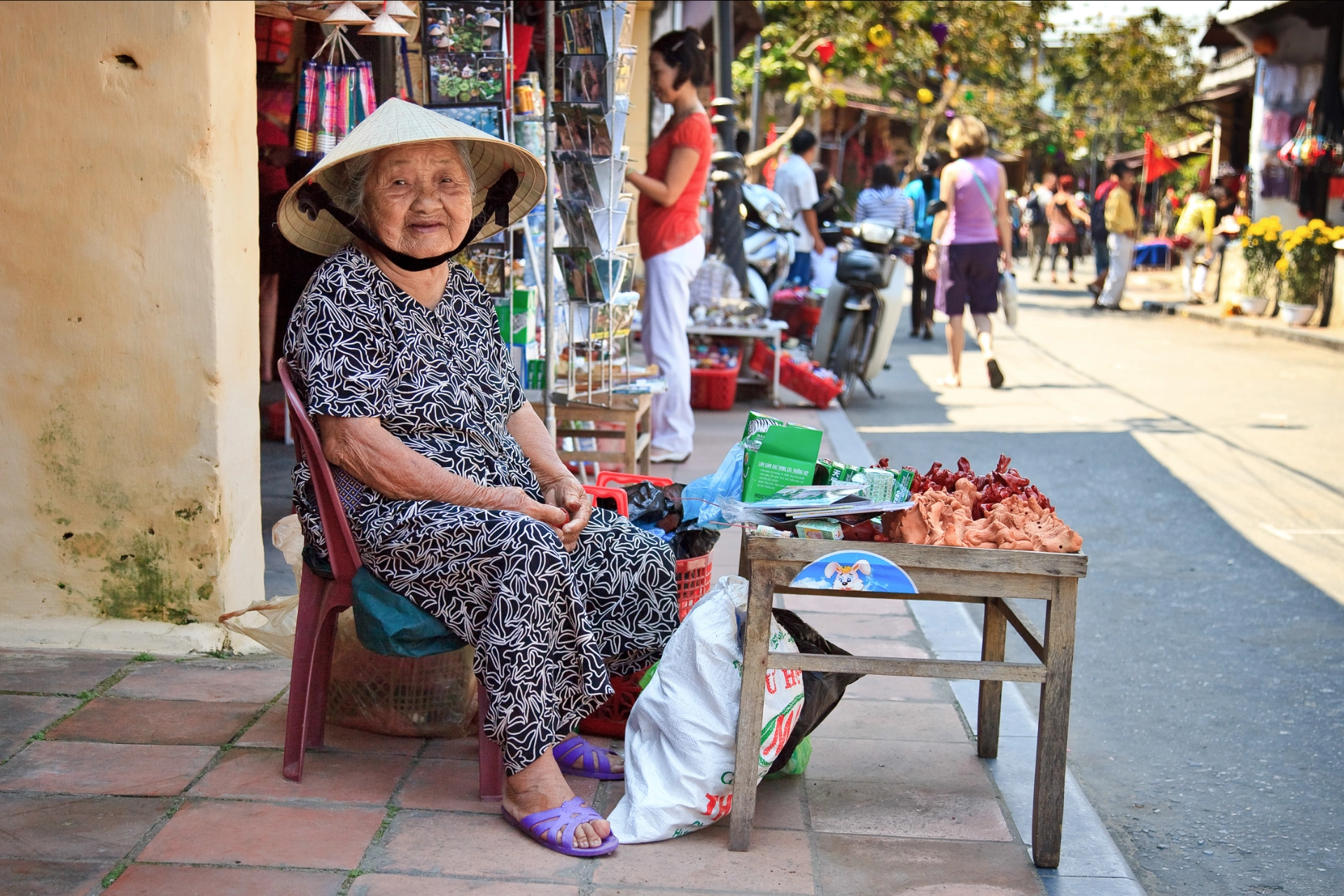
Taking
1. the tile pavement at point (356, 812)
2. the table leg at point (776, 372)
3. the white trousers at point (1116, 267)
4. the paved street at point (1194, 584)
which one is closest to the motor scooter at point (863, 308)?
the paved street at point (1194, 584)

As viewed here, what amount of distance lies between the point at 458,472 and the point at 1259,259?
1564cm

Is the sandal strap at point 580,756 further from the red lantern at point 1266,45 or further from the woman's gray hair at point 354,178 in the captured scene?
the red lantern at point 1266,45

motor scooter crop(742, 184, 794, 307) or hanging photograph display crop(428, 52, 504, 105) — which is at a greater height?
hanging photograph display crop(428, 52, 504, 105)

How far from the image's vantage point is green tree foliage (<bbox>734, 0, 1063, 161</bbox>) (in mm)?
19266

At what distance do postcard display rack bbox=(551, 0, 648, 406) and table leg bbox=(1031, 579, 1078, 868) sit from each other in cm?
266

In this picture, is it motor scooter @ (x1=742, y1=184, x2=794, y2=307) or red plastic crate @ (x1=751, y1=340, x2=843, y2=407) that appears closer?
red plastic crate @ (x1=751, y1=340, x2=843, y2=407)

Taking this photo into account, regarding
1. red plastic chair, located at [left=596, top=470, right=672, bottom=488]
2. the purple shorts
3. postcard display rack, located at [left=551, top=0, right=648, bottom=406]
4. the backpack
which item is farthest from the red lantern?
red plastic chair, located at [left=596, top=470, right=672, bottom=488]

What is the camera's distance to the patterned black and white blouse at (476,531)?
8.64 ft

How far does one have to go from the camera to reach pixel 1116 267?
17875 mm

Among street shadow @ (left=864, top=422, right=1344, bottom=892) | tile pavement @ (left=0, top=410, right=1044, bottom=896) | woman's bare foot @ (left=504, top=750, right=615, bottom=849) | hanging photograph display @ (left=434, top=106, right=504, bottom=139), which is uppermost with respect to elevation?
hanging photograph display @ (left=434, top=106, right=504, bottom=139)

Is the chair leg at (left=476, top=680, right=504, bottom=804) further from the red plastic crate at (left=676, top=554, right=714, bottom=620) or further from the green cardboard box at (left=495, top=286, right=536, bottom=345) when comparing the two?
the green cardboard box at (left=495, top=286, right=536, bottom=345)

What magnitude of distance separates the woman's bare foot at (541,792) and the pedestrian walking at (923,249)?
1078 cm

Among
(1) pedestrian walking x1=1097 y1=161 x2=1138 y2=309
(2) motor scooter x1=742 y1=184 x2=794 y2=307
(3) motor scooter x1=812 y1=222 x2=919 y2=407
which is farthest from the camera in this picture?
(1) pedestrian walking x1=1097 y1=161 x2=1138 y2=309

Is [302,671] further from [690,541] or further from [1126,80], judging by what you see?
[1126,80]
